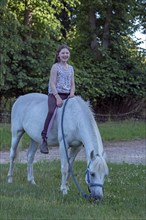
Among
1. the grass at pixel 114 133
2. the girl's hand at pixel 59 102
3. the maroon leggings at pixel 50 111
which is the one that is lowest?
the grass at pixel 114 133

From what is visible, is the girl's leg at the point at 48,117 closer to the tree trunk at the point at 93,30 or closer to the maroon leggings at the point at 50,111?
the maroon leggings at the point at 50,111

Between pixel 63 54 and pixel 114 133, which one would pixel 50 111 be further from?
pixel 114 133

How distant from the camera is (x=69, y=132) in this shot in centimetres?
800

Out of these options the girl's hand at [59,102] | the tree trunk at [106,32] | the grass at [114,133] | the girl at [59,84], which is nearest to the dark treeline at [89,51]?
the tree trunk at [106,32]

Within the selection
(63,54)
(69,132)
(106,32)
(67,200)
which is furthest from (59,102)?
(106,32)

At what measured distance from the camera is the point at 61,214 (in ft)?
20.0

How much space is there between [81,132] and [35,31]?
18172 millimetres

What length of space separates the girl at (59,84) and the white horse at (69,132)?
0.46ft

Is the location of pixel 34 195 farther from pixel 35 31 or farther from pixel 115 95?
pixel 115 95

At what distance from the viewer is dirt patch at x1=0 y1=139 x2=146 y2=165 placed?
555 inches

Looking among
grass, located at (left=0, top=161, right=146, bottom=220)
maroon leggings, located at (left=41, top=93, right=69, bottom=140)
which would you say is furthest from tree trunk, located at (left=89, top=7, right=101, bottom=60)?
maroon leggings, located at (left=41, top=93, right=69, bottom=140)

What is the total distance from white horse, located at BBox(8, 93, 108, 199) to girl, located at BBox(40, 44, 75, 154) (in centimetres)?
14

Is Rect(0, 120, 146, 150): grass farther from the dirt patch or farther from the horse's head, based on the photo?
the horse's head

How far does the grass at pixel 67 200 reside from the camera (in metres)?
6.11
